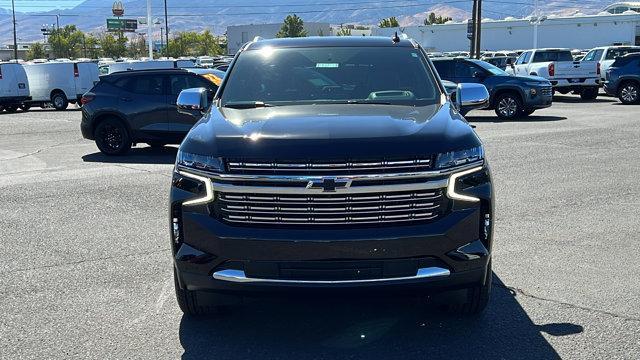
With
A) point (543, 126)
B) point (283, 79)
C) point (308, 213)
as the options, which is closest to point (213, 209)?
point (308, 213)

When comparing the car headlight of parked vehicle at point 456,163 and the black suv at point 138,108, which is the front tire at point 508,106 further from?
the car headlight of parked vehicle at point 456,163

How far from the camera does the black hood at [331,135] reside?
379 centimetres

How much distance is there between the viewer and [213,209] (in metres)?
3.88

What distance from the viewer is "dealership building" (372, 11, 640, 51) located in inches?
2854

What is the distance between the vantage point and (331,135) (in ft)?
12.8

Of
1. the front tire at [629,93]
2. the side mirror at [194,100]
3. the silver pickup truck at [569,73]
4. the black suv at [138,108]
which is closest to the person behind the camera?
the side mirror at [194,100]

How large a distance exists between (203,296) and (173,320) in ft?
1.48

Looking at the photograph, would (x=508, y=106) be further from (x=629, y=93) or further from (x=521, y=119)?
(x=629, y=93)

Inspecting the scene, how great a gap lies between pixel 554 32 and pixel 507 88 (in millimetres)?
63692

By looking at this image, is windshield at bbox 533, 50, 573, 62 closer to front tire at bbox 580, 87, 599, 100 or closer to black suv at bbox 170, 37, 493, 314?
front tire at bbox 580, 87, 599, 100

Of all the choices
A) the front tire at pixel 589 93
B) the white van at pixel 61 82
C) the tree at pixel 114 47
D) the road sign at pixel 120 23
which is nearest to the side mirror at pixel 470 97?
the front tire at pixel 589 93

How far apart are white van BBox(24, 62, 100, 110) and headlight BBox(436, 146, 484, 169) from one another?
27295 millimetres

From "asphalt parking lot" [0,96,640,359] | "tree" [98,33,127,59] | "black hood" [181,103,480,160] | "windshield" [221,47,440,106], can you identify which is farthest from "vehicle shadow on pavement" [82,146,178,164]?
"tree" [98,33,127,59]

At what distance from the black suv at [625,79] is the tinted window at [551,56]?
3.50 metres
